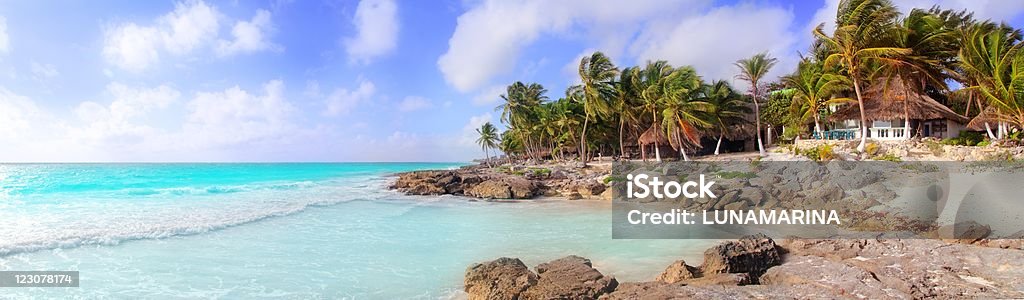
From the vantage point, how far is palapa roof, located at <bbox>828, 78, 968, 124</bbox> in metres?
22.5

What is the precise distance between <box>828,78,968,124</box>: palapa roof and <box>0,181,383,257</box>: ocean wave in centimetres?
2727

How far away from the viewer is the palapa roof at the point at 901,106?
73.9 feet

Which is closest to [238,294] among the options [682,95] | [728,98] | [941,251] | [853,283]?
[853,283]

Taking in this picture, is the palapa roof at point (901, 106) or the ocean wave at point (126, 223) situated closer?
the ocean wave at point (126, 223)

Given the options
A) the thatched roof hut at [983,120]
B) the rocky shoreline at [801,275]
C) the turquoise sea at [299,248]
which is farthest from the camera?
the thatched roof hut at [983,120]

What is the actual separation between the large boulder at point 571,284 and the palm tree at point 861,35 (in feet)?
68.0

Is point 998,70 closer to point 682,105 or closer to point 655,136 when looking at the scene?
point 682,105

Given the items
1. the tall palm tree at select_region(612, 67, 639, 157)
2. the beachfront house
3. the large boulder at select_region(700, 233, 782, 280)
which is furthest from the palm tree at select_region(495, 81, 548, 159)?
the large boulder at select_region(700, 233, 782, 280)

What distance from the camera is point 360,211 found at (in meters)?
18.5

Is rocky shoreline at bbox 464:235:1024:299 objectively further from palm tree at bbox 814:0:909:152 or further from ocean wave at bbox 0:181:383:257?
palm tree at bbox 814:0:909:152

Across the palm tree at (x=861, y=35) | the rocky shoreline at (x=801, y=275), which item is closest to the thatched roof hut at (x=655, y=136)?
the palm tree at (x=861, y=35)

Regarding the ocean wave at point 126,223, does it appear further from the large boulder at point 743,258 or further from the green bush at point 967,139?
the green bush at point 967,139

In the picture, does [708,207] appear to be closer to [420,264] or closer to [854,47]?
[420,264]

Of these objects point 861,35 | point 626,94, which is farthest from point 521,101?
point 861,35
